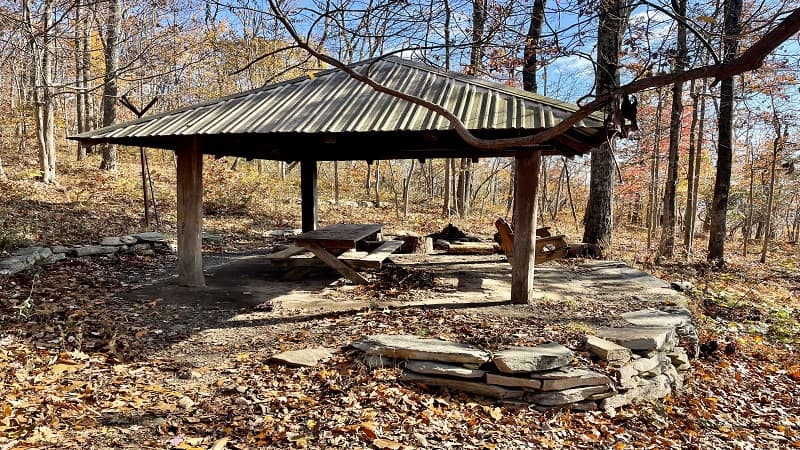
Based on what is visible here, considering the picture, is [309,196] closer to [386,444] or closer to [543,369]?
[543,369]

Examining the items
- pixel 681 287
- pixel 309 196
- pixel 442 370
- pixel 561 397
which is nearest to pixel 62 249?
pixel 309 196

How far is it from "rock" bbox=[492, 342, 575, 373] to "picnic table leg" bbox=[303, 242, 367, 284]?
3.24 metres

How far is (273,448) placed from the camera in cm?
300

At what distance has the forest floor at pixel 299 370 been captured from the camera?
324cm

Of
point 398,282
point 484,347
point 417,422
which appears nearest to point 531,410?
point 484,347

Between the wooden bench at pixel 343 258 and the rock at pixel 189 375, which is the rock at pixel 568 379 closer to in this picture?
the rock at pixel 189 375

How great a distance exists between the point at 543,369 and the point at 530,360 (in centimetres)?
14

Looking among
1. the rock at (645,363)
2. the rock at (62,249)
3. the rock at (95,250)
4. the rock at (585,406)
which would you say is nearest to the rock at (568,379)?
the rock at (585,406)

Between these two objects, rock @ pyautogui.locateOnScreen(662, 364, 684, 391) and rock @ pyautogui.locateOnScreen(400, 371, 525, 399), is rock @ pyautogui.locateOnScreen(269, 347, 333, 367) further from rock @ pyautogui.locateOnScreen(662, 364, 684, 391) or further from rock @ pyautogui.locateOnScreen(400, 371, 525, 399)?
rock @ pyautogui.locateOnScreen(662, 364, 684, 391)

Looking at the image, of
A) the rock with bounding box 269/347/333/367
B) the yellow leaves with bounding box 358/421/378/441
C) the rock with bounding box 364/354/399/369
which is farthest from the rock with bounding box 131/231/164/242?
the yellow leaves with bounding box 358/421/378/441

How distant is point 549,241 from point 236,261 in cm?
580

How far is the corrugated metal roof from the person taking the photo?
5.38 m

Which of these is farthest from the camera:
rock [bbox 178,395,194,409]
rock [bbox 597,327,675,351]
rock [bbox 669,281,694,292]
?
rock [bbox 669,281,694,292]

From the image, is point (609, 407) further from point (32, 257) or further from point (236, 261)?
point (32, 257)
